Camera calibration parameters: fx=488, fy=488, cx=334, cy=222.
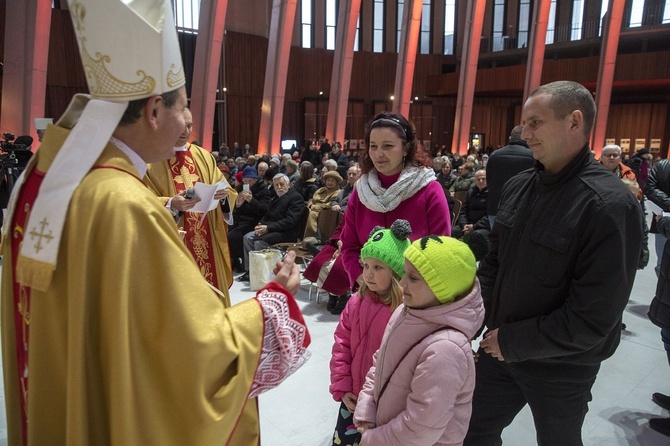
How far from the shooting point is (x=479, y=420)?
205cm

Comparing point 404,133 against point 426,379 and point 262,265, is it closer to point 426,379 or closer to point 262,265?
point 426,379

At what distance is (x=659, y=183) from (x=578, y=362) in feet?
7.72

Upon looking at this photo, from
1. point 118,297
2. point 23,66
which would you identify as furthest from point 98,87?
point 23,66

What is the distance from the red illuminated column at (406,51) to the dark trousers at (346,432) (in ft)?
52.2

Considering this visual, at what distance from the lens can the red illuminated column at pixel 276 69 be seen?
14.8 m

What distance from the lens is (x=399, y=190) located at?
2512 millimetres

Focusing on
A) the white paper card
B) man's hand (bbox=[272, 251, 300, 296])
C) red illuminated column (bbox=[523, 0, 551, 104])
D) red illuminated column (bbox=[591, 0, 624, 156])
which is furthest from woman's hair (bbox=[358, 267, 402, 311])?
red illuminated column (bbox=[591, 0, 624, 156])

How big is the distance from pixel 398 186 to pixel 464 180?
617 cm

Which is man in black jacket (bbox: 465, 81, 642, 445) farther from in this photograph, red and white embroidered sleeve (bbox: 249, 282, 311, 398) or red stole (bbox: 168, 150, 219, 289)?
red stole (bbox: 168, 150, 219, 289)

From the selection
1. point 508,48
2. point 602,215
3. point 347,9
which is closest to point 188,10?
point 347,9

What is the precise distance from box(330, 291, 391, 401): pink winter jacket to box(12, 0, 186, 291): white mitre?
1.36 meters

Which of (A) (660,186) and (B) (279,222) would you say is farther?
(B) (279,222)

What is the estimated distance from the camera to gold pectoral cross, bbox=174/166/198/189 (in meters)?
2.95

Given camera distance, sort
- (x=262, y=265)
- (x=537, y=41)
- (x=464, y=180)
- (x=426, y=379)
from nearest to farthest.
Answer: (x=426, y=379) → (x=262, y=265) → (x=464, y=180) → (x=537, y=41)
